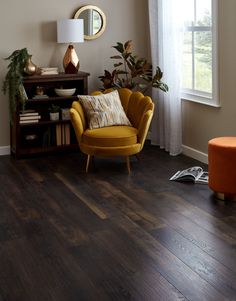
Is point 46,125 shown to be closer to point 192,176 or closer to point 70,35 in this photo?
point 70,35

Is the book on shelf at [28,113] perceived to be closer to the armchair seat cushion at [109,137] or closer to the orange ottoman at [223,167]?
the armchair seat cushion at [109,137]

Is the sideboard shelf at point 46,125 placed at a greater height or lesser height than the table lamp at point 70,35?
lesser

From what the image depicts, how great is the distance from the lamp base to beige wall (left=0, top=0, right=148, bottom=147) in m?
0.27

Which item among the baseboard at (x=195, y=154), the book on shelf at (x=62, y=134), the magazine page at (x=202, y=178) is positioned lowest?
the magazine page at (x=202, y=178)

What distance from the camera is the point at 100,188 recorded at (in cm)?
462

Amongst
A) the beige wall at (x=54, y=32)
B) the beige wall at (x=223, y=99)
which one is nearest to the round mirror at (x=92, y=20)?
the beige wall at (x=54, y=32)

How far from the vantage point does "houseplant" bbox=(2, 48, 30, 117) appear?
544 centimetres

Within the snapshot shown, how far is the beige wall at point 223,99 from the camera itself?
15.6 feet

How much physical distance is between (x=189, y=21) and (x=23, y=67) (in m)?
1.88

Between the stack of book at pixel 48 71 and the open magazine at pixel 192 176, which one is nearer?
the open magazine at pixel 192 176

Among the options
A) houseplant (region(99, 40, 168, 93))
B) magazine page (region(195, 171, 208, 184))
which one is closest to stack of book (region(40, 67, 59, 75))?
houseplant (region(99, 40, 168, 93))

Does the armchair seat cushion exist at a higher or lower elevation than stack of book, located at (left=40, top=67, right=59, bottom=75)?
lower

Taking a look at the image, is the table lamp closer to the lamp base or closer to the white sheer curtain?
the lamp base

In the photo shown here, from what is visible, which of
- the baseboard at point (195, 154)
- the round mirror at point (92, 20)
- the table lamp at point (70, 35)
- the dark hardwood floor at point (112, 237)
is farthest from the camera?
the round mirror at point (92, 20)
